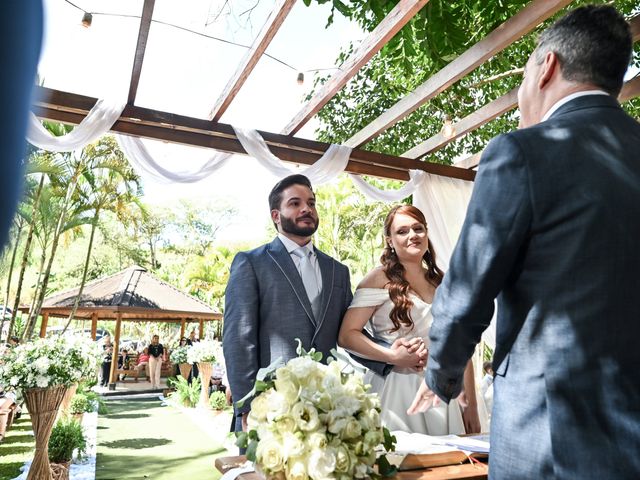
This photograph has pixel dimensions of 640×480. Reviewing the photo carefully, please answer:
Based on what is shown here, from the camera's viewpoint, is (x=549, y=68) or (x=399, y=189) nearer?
(x=549, y=68)

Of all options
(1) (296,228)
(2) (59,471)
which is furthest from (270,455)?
(2) (59,471)

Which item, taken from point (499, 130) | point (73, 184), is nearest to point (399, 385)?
point (499, 130)

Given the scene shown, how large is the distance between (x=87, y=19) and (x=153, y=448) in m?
6.57

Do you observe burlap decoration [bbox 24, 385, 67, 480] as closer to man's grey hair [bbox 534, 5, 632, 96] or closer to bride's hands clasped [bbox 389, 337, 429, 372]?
bride's hands clasped [bbox 389, 337, 429, 372]

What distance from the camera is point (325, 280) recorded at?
3.05 meters

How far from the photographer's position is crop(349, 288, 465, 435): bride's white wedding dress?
2.69 meters

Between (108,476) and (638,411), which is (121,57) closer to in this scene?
(108,476)

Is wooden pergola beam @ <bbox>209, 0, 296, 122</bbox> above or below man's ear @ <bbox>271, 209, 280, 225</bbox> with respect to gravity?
above

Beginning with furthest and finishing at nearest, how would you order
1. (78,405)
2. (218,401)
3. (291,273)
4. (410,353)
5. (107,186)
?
1. (107,186)
2. (218,401)
3. (78,405)
4. (291,273)
5. (410,353)

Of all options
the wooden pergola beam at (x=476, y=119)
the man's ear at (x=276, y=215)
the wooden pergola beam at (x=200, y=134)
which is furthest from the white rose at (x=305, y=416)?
the wooden pergola beam at (x=476, y=119)

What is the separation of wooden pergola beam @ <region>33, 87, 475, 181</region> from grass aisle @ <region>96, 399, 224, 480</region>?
13.7ft

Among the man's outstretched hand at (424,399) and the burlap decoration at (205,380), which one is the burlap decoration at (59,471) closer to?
the man's outstretched hand at (424,399)

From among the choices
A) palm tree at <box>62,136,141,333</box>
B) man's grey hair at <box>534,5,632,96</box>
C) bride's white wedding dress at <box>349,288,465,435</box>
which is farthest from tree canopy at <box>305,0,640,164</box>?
palm tree at <box>62,136,141,333</box>

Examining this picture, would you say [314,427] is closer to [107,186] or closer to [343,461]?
[343,461]
